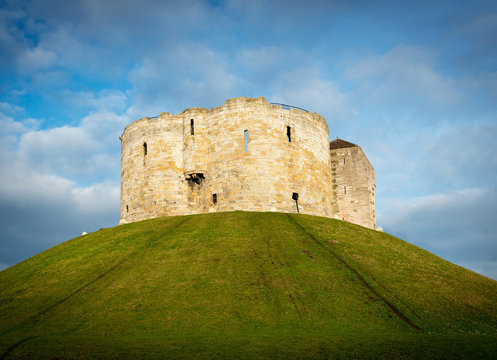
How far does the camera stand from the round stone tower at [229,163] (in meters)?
36.9

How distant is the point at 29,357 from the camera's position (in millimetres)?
13594

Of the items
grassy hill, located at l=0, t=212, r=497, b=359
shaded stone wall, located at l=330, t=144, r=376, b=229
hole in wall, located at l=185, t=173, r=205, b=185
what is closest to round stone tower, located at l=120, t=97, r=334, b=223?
hole in wall, located at l=185, t=173, r=205, b=185

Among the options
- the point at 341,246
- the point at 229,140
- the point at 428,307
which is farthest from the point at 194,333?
the point at 229,140

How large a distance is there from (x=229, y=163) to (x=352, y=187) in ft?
48.1

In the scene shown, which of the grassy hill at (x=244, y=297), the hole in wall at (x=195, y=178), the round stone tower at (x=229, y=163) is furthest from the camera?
the hole in wall at (x=195, y=178)

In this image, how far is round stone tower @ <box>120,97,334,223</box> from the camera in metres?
36.9

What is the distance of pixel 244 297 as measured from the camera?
20438 mm

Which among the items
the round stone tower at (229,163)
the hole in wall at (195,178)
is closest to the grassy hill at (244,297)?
the round stone tower at (229,163)

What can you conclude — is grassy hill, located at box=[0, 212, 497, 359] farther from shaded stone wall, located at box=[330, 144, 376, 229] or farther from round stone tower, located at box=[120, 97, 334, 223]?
shaded stone wall, located at box=[330, 144, 376, 229]

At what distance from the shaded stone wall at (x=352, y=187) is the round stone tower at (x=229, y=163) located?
11.4ft

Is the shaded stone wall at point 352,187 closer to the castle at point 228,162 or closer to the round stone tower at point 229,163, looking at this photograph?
the castle at point 228,162

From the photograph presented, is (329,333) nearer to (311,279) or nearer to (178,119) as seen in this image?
(311,279)

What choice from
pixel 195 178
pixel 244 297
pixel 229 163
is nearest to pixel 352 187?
pixel 229 163

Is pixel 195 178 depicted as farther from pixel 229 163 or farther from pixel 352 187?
pixel 352 187
